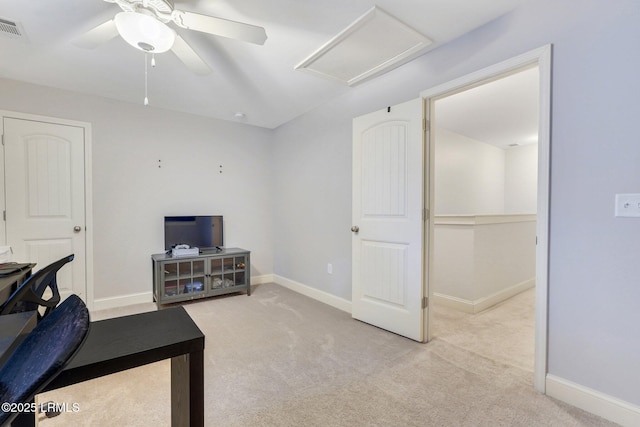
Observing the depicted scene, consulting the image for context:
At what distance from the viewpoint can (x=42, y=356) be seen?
50 cm

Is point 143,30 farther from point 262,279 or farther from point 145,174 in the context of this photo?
point 262,279

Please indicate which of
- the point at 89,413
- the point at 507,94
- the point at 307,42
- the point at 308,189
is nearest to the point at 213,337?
the point at 89,413

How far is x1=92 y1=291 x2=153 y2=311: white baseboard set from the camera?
3.20m

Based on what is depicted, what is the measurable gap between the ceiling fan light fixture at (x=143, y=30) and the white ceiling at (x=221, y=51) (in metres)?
0.32

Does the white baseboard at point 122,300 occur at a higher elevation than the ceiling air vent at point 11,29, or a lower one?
lower

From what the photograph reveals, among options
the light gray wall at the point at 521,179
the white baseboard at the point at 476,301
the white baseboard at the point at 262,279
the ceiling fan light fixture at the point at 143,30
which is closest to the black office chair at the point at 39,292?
the ceiling fan light fixture at the point at 143,30

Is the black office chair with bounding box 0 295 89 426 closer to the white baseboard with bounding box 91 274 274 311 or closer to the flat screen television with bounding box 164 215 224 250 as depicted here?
the flat screen television with bounding box 164 215 224 250

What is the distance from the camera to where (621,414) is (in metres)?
1.48

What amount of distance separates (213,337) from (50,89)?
10.0 feet

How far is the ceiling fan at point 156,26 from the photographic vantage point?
1.51 m

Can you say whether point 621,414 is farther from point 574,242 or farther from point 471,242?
point 471,242

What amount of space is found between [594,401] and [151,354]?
7.25ft

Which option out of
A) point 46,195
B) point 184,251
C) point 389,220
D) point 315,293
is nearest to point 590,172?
point 389,220

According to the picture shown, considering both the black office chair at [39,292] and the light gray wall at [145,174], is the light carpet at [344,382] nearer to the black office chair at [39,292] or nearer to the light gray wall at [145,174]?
the black office chair at [39,292]
